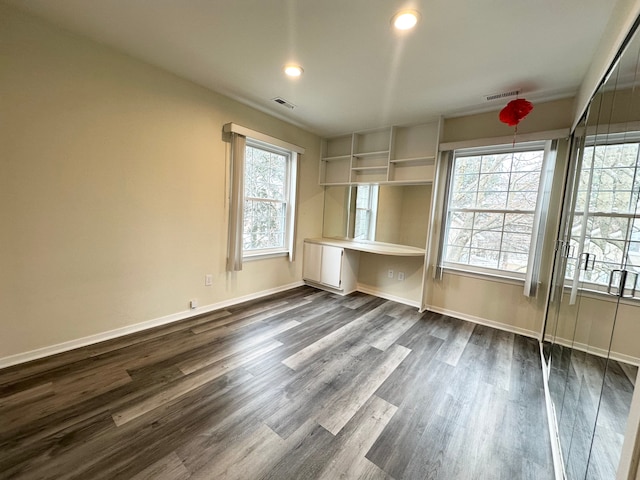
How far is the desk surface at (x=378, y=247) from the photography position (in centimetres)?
336

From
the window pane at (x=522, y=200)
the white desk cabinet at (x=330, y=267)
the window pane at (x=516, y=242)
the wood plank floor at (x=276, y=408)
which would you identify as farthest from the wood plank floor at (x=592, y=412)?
the white desk cabinet at (x=330, y=267)

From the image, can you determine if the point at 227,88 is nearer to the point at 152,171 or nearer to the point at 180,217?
the point at 152,171

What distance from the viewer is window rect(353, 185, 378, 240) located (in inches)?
158

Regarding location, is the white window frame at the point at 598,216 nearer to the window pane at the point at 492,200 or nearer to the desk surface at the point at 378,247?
the window pane at the point at 492,200

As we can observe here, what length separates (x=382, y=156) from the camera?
3834mm

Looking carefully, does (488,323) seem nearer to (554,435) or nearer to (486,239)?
(486,239)

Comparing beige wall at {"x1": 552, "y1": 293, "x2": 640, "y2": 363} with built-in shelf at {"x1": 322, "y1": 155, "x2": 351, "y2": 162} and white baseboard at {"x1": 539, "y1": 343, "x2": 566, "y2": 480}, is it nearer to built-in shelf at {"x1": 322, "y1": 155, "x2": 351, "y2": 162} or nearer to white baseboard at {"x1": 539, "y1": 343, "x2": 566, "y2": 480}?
white baseboard at {"x1": 539, "y1": 343, "x2": 566, "y2": 480}

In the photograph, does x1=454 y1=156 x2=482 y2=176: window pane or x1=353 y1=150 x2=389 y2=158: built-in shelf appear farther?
x1=353 y1=150 x2=389 y2=158: built-in shelf

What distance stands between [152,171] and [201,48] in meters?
1.20

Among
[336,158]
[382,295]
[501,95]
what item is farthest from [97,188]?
[501,95]

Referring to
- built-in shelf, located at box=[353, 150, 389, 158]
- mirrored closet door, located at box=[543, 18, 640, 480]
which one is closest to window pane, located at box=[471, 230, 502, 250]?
mirrored closet door, located at box=[543, 18, 640, 480]

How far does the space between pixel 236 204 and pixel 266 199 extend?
63 centimetres

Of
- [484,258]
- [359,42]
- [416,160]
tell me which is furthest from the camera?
[416,160]

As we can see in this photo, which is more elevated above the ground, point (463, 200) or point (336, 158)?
point (336, 158)
